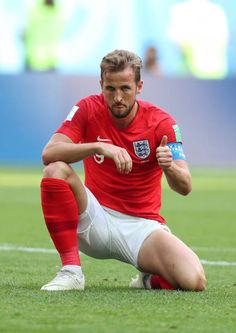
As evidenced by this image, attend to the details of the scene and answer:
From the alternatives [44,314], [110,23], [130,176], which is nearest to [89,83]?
[110,23]

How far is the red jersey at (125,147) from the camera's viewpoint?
6.54 m

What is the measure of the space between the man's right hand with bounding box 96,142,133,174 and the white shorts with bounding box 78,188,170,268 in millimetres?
432

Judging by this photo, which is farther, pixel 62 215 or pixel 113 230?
pixel 113 230

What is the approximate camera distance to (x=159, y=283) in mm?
6570

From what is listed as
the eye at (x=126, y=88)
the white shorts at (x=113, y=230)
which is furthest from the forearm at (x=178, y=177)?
the eye at (x=126, y=88)

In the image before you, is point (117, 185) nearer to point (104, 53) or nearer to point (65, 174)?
point (65, 174)

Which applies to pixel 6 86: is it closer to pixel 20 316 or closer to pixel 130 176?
pixel 130 176

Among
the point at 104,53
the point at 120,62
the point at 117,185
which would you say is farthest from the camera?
the point at 104,53

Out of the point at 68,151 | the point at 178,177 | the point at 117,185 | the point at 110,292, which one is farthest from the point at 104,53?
the point at 110,292

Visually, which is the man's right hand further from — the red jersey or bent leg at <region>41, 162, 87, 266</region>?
the red jersey

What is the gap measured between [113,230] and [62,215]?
38cm

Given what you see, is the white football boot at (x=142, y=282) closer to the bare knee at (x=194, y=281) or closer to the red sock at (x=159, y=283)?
the red sock at (x=159, y=283)

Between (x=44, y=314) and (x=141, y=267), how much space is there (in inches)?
52.5

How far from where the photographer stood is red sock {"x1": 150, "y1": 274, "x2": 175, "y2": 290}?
21.3 ft
